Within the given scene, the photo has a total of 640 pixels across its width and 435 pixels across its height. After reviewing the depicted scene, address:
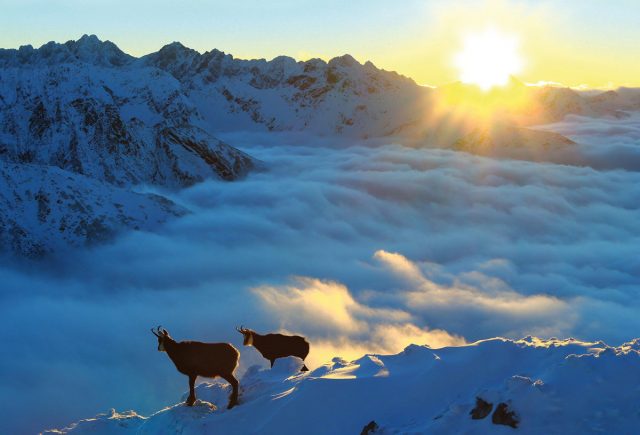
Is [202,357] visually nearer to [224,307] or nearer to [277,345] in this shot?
[277,345]

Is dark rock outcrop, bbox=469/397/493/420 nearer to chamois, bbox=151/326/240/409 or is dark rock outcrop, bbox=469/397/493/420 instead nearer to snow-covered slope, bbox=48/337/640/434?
snow-covered slope, bbox=48/337/640/434

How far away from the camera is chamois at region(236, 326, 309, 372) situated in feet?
90.8

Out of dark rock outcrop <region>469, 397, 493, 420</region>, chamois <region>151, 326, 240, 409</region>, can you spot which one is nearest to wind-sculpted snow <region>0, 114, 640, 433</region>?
chamois <region>151, 326, 240, 409</region>

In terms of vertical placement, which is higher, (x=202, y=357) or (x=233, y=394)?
(x=202, y=357)

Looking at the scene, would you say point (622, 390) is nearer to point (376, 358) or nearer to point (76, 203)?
point (376, 358)

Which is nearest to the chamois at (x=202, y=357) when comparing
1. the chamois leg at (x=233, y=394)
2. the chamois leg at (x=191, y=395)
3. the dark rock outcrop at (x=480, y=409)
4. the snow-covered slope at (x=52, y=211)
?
the chamois leg at (x=233, y=394)

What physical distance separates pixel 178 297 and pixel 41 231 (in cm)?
3210

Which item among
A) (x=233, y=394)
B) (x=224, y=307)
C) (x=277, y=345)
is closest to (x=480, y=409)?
(x=233, y=394)

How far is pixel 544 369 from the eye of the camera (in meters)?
19.6

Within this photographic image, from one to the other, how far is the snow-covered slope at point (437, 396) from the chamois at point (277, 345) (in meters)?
1.11

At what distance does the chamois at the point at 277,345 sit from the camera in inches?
1089

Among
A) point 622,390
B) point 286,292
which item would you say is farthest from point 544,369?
point 286,292

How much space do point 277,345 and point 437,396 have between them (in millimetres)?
9257

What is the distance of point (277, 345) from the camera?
92.8 feet
